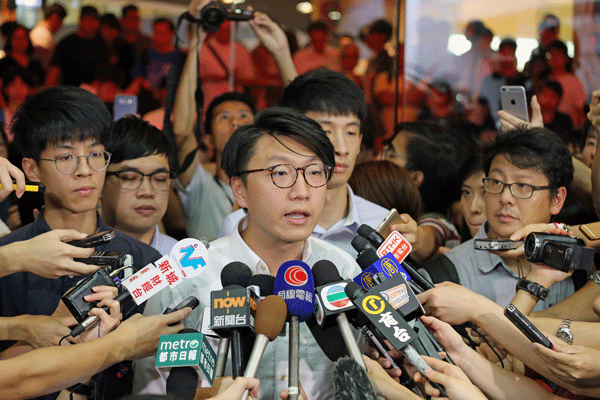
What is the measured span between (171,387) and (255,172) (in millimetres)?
798

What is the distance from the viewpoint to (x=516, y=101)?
2996 mm

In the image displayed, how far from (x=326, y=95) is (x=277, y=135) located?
30.3 inches

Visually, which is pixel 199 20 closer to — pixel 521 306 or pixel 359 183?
pixel 359 183

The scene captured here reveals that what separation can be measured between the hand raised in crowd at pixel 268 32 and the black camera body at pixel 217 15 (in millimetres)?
61

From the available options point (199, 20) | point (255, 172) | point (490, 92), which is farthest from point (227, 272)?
point (490, 92)

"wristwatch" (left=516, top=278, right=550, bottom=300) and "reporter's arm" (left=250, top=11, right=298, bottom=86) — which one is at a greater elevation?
"reporter's arm" (left=250, top=11, right=298, bottom=86)

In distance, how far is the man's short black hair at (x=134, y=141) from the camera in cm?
294

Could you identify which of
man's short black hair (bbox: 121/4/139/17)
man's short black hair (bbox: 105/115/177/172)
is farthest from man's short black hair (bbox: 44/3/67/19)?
man's short black hair (bbox: 105/115/177/172)

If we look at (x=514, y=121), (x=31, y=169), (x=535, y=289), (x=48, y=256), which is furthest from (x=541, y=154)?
(x=31, y=169)

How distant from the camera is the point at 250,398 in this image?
147 cm

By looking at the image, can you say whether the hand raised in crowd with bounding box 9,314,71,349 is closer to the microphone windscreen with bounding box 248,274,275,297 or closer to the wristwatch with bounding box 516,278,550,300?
the microphone windscreen with bounding box 248,274,275,297

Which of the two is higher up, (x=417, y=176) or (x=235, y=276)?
(x=417, y=176)

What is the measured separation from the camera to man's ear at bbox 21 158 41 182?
2424mm

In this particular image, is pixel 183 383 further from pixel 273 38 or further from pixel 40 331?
pixel 273 38
